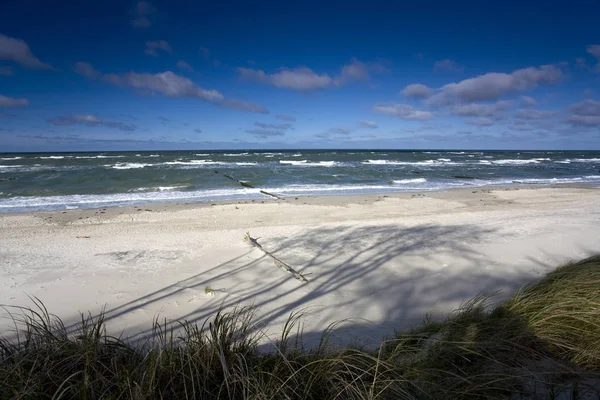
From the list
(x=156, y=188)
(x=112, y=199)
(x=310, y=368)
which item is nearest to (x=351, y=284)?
(x=310, y=368)

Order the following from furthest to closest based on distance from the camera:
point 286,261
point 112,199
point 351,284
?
point 112,199 → point 286,261 → point 351,284

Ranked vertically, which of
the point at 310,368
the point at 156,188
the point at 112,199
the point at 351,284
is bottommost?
the point at 351,284

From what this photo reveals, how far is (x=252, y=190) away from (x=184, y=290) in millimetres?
13528

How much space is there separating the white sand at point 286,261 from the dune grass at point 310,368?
1.49 m

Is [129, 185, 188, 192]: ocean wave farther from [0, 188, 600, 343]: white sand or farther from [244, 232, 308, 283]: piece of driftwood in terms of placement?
[244, 232, 308, 283]: piece of driftwood

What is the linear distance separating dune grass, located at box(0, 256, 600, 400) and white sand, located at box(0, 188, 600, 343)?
1.49 metres

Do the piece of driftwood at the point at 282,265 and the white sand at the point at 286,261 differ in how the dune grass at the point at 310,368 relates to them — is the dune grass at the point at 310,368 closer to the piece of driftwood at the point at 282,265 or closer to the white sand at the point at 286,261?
the white sand at the point at 286,261

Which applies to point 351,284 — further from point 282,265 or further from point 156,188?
point 156,188

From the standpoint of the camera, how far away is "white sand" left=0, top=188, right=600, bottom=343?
4492 mm

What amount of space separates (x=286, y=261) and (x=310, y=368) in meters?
4.25

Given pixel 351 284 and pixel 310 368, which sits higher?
pixel 310 368

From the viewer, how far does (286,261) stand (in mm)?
6246

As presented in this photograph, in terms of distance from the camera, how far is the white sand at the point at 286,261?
4.49 m

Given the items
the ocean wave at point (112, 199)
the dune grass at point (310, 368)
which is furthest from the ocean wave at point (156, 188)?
the dune grass at point (310, 368)
